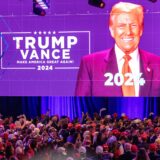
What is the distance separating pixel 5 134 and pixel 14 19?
368 centimetres

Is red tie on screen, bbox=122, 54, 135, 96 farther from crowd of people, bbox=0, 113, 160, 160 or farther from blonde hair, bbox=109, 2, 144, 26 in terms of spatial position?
blonde hair, bbox=109, 2, 144, 26

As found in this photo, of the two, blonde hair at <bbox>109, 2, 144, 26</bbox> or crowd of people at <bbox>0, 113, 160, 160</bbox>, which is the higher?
blonde hair at <bbox>109, 2, 144, 26</bbox>

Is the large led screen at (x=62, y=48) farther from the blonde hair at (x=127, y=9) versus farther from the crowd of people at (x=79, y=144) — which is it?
the crowd of people at (x=79, y=144)

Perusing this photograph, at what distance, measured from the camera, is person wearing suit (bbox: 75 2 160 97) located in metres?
11.9

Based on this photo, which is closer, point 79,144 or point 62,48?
point 79,144

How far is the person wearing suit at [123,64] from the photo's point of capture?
1195 cm

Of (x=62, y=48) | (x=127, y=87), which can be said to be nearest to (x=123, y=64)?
(x=127, y=87)

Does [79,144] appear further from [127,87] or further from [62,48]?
[62,48]

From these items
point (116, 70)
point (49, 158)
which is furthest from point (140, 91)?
point (49, 158)

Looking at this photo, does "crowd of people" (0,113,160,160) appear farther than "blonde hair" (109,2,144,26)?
No

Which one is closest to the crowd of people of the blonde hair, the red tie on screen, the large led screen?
the red tie on screen

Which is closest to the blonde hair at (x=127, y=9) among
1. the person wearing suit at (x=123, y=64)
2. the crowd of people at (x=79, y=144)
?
the person wearing suit at (x=123, y=64)

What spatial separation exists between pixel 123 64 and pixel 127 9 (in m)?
1.18

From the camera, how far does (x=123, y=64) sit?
476 inches
